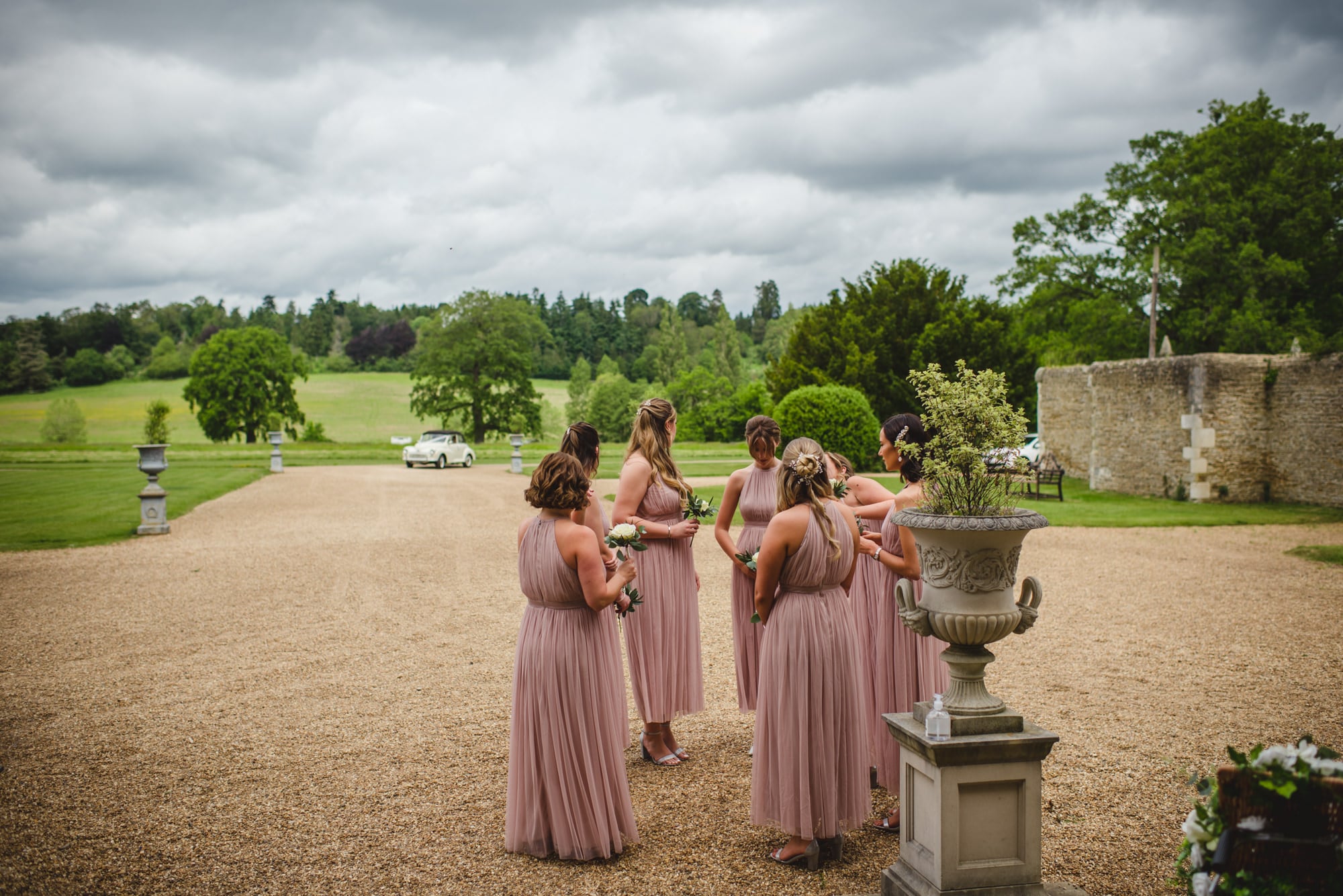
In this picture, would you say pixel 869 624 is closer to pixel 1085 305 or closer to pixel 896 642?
pixel 896 642

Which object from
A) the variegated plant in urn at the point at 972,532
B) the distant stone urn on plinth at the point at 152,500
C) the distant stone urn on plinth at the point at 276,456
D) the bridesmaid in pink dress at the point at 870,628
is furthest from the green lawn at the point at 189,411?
the variegated plant in urn at the point at 972,532

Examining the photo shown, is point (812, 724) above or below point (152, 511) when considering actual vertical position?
above

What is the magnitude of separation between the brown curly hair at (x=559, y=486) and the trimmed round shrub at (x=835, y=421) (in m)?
21.0

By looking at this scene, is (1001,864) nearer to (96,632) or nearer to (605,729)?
(605,729)

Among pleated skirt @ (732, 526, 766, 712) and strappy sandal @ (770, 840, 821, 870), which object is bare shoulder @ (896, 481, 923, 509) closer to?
pleated skirt @ (732, 526, 766, 712)

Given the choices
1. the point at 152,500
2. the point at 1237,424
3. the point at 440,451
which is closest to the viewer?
the point at 152,500

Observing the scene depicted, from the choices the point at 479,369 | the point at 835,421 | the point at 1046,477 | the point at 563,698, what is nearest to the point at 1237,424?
the point at 1046,477

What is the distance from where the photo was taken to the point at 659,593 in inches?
203

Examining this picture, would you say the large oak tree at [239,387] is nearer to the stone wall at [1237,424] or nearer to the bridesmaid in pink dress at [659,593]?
the stone wall at [1237,424]

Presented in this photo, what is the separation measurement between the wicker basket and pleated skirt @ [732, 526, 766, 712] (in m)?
2.89

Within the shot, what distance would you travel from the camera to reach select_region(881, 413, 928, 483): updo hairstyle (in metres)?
4.21

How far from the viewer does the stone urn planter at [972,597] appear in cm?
318

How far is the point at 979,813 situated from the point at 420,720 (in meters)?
4.10

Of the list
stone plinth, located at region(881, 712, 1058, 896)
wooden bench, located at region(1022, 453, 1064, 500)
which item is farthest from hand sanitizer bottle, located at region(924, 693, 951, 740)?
wooden bench, located at region(1022, 453, 1064, 500)
